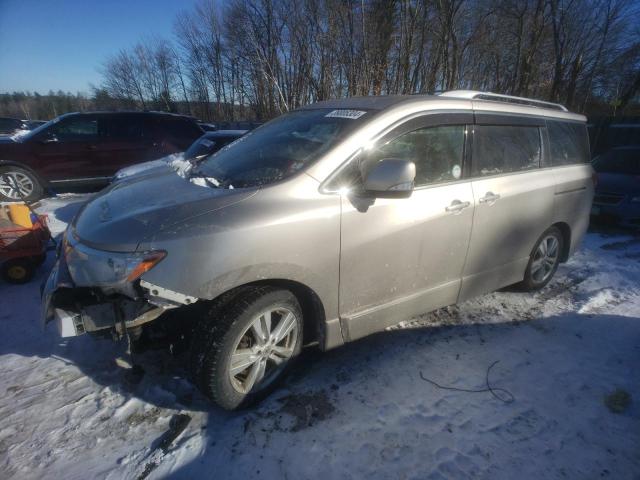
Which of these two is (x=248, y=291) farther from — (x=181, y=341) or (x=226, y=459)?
(x=226, y=459)

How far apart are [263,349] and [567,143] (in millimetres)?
3634

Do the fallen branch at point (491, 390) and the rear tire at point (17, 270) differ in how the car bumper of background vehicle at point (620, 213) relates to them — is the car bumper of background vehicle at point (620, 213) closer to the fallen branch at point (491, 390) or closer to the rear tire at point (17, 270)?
the fallen branch at point (491, 390)

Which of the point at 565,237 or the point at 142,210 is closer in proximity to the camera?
the point at 142,210

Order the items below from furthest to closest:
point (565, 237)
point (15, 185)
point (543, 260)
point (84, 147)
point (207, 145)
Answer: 1. point (84, 147)
2. point (15, 185)
3. point (207, 145)
4. point (565, 237)
5. point (543, 260)

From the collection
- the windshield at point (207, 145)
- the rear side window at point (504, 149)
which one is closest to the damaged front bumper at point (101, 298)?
the rear side window at point (504, 149)

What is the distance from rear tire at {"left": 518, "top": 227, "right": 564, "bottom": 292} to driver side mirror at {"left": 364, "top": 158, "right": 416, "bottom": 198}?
2146 millimetres

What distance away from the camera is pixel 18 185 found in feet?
21.7

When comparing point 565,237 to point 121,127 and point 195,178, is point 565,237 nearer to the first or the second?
point 195,178

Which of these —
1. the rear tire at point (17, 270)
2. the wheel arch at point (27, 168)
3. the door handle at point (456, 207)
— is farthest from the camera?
the wheel arch at point (27, 168)

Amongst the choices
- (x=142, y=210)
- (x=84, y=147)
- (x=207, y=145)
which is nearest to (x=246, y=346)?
(x=142, y=210)

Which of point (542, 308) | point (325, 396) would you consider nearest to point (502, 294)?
point (542, 308)

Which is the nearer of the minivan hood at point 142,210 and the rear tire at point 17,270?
the minivan hood at point 142,210

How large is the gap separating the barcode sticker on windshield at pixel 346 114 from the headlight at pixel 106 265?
151 cm

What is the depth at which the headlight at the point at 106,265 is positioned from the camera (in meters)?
1.68
